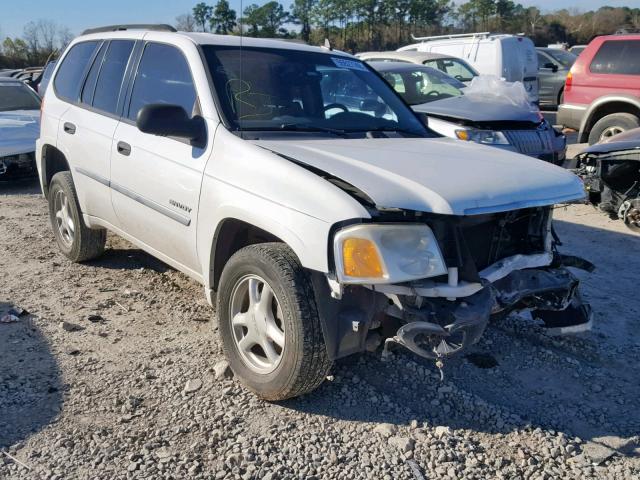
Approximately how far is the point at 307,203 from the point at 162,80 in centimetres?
189

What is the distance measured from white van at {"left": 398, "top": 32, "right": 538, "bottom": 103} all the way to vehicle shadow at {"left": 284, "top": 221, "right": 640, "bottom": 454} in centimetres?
1103

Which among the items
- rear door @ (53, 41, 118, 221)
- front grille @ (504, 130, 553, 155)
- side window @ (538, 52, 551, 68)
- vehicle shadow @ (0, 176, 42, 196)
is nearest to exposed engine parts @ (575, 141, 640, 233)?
front grille @ (504, 130, 553, 155)

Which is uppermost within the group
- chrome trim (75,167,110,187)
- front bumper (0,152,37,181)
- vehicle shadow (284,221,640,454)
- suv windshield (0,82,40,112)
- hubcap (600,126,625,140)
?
suv windshield (0,82,40,112)

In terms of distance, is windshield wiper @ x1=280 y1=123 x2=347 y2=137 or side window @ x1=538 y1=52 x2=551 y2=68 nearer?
windshield wiper @ x1=280 y1=123 x2=347 y2=137

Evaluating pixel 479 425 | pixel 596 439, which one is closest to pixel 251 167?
pixel 479 425

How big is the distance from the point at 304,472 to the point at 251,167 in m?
1.51

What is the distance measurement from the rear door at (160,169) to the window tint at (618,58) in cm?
817

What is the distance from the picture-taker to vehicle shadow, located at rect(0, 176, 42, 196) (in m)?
8.90

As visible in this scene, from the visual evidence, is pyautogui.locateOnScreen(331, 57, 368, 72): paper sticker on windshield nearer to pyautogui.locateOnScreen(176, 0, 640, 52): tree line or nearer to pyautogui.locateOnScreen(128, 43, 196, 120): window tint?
pyautogui.locateOnScreen(128, 43, 196, 120): window tint

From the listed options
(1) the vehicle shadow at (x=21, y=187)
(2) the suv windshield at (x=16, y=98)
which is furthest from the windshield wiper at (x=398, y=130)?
(2) the suv windshield at (x=16, y=98)

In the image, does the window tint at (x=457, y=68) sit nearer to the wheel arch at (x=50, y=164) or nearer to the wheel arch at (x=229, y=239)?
the wheel arch at (x=50, y=164)

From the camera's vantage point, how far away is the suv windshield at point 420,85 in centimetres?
921

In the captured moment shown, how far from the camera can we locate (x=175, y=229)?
3922 millimetres

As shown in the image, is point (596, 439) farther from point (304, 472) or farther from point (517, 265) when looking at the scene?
point (304, 472)
